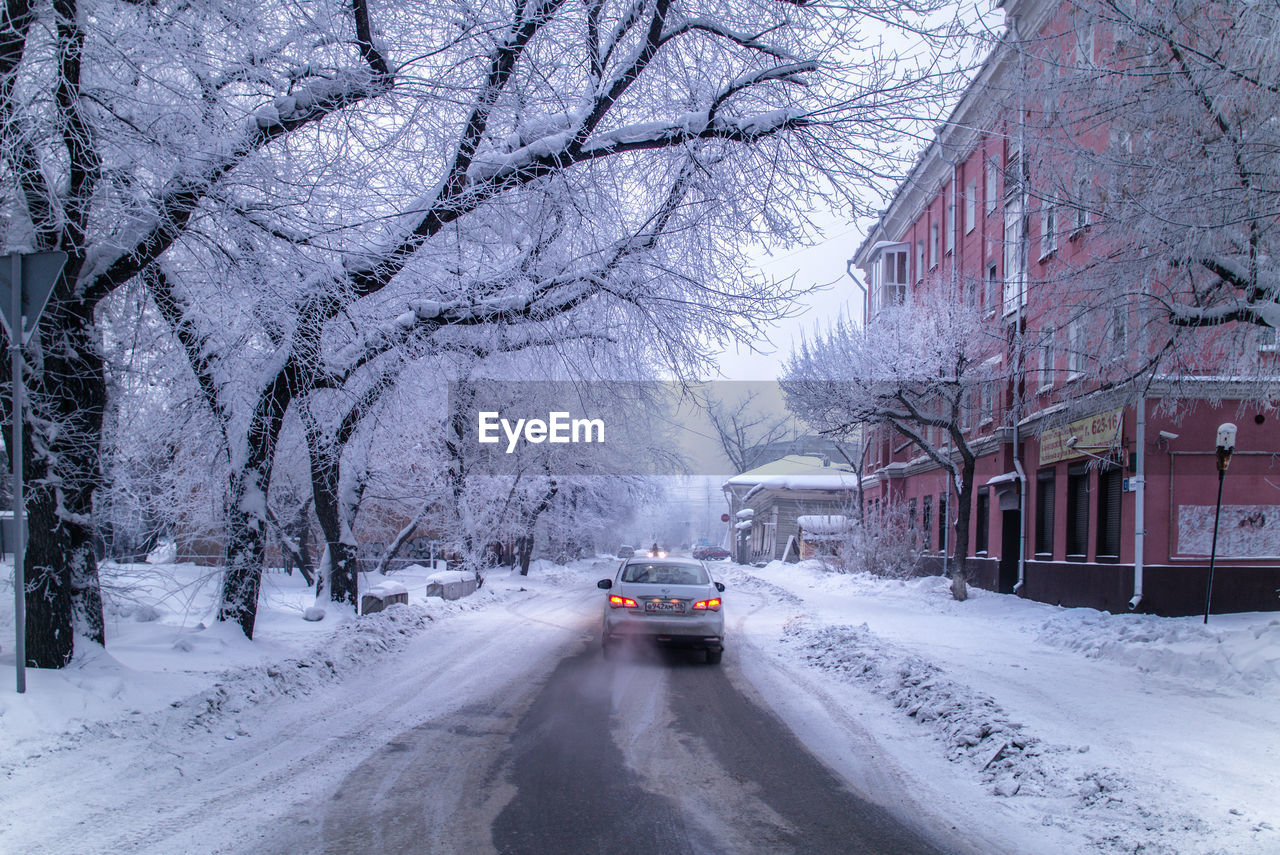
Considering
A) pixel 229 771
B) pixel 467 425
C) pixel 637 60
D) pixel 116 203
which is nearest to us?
pixel 229 771

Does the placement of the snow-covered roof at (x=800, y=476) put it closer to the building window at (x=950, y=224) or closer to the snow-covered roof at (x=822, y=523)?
the snow-covered roof at (x=822, y=523)

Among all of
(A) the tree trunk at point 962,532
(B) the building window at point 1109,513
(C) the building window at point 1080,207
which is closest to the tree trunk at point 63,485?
(C) the building window at point 1080,207

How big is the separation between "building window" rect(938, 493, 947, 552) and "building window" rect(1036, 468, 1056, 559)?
775 centimetres

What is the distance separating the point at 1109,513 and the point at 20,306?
61.9 feet

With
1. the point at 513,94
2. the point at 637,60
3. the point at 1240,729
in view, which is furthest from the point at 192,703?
the point at 1240,729

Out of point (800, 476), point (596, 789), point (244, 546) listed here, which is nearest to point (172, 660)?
point (244, 546)

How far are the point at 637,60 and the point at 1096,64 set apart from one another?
5.82 m

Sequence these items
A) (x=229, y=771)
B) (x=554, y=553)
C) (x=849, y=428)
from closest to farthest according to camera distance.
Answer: (x=229, y=771) < (x=849, y=428) < (x=554, y=553)

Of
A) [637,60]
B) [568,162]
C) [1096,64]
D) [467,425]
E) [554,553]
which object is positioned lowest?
[554,553]

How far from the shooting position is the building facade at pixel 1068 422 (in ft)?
35.7

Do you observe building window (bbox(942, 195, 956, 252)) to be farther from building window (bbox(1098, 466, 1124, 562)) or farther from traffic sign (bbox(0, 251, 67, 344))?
traffic sign (bbox(0, 251, 67, 344))

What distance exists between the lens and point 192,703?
24.4ft

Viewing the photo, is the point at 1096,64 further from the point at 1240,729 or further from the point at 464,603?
the point at 464,603

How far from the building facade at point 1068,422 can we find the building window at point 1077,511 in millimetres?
46
